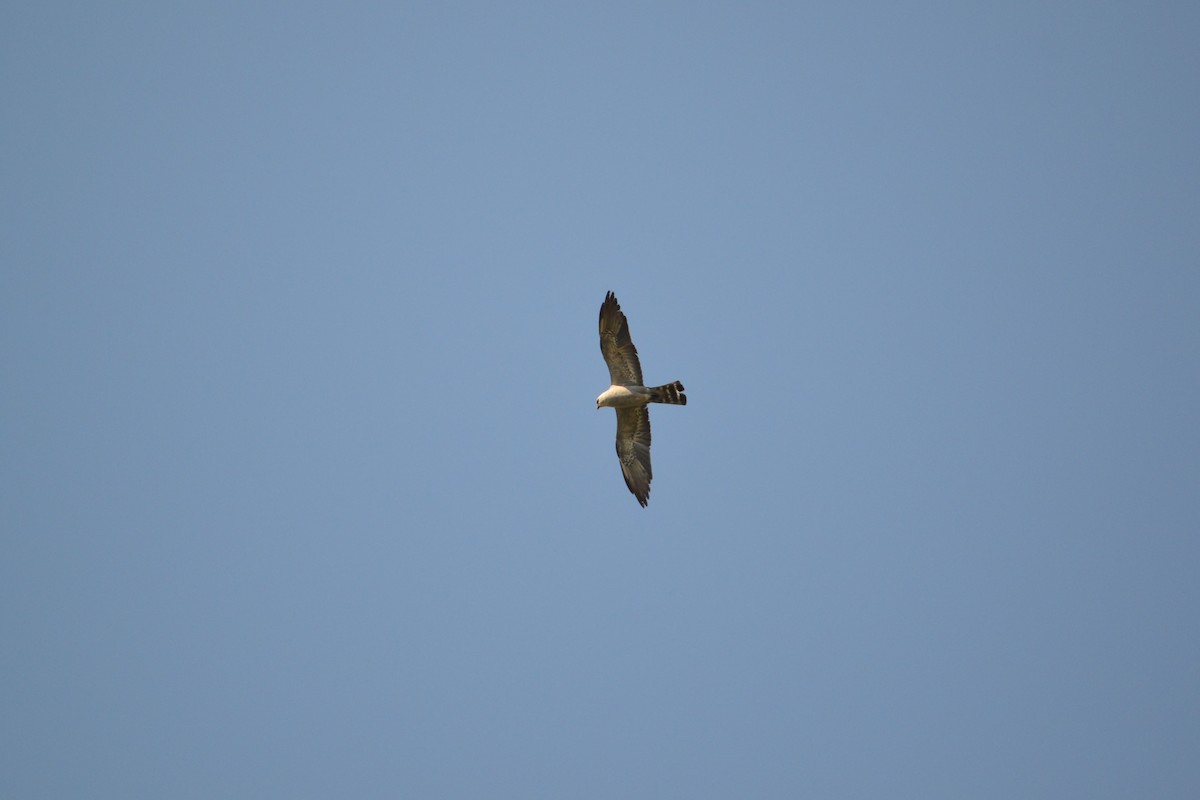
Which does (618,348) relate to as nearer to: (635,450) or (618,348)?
(618,348)

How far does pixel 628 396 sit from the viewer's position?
26266mm

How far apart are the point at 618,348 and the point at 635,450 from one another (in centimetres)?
307

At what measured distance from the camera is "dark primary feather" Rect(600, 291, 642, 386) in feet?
86.7

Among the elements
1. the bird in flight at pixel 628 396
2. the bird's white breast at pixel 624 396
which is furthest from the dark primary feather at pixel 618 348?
the bird's white breast at pixel 624 396

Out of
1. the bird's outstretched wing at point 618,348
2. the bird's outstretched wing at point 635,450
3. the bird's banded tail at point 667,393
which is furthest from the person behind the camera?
the bird's outstretched wing at point 635,450

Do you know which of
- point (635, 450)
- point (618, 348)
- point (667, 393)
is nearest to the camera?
point (667, 393)

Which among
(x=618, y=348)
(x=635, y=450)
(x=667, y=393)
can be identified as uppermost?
(x=618, y=348)

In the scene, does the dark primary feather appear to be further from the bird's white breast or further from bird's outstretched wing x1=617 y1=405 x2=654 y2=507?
bird's outstretched wing x1=617 y1=405 x2=654 y2=507

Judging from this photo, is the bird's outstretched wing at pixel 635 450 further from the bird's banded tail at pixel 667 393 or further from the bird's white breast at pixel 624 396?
the bird's banded tail at pixel 667 393

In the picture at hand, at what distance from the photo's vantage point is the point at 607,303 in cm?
2620

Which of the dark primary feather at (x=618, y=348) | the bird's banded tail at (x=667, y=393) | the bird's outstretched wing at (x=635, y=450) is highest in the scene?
the dark primary feather at (x=618, y=348)

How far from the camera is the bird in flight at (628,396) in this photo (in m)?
26.2

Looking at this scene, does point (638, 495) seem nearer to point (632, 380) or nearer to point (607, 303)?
point (632, 380)

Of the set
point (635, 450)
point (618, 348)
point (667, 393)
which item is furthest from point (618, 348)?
point (635, 450)
